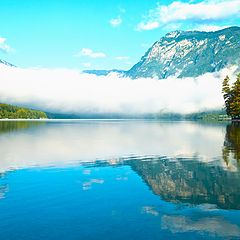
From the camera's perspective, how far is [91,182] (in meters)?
36.4

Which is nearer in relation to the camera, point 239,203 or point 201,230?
point 201,230

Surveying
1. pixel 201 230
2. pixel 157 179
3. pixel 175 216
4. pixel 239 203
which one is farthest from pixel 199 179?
pixel 201 230

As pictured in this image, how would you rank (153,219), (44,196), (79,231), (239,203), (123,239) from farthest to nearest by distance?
(44,196), (239,203), (153,219), (79,231), (123,239)

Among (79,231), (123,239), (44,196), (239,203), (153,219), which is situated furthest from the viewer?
(44,196)

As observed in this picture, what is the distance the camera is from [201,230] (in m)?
21.1

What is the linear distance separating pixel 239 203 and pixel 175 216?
677 cm

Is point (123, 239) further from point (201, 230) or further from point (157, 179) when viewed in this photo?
point (157, 179)

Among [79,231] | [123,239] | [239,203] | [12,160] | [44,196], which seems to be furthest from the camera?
[12,160]

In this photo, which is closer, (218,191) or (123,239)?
(123,239)

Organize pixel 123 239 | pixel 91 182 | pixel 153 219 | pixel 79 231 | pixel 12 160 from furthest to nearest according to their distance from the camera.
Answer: pixel 12 160, pixel 91 182, pixel 153 219, pixel 79 231, pixel 123 239

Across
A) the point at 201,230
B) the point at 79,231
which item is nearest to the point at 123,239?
the point at 79,231

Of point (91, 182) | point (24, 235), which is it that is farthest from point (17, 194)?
point (24, 235)

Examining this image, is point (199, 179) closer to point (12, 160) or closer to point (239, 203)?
point (239, 203)

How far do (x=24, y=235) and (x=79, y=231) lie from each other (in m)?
3.28
